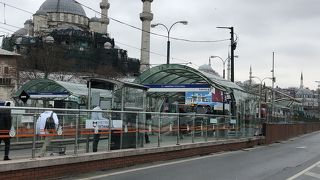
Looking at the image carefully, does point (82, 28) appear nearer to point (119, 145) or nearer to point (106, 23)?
point (106, 23)

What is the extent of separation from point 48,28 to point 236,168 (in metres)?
125

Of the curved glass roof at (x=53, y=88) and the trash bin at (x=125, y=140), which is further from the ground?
the curved glass roof at (x=53, y=88)

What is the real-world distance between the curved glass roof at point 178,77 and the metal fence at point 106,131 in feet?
17.8

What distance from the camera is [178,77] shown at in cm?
3200

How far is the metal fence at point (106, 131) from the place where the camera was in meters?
12.2

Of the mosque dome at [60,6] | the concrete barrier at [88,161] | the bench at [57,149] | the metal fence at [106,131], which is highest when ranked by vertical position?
the mosque dome at [60,6]

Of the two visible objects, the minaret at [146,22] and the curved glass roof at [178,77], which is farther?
the minaret at [146,22]

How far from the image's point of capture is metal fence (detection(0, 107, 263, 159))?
40.0ft

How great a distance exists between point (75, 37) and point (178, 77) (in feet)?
330

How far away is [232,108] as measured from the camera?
30.8 m

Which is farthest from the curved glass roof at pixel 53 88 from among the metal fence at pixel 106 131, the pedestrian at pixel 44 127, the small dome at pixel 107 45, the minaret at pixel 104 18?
the small dome at pixel 107 45

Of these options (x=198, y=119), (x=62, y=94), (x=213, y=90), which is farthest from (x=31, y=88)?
(x=198, y=119)

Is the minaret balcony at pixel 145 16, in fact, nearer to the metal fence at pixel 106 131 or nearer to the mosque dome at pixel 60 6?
the mosque dome at pixel 60 6

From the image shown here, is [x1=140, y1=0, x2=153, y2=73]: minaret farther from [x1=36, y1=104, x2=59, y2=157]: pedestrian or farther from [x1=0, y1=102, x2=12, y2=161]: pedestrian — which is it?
[x1=0, y1=102, x2=12, y2=161]: pedestrian
